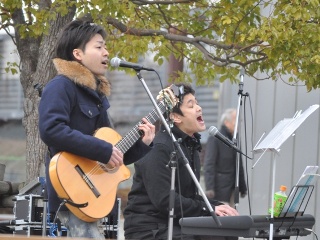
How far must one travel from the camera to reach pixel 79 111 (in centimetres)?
649

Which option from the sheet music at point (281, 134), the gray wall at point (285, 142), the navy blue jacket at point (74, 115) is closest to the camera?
the navy blue jacket at point (74, 115)

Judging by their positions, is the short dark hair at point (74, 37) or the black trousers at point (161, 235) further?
the black trousers at point (161, 235)

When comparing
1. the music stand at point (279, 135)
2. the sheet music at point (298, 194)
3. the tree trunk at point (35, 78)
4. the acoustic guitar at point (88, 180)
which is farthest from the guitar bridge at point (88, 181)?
the tree trunk at point (35, 78)

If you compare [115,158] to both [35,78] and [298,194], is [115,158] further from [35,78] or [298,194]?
[35,78]

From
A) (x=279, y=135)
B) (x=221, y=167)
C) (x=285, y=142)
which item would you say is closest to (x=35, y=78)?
(x=221, y=167)

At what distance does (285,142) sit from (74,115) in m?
5.18

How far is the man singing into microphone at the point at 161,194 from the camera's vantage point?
748 cm

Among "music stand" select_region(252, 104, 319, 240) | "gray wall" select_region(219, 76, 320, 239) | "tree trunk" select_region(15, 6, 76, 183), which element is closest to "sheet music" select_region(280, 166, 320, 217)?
"music stand" select_region(252, 104, 319, 240)

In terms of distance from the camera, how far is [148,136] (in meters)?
6.79

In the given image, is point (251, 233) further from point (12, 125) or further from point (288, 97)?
point (12, 125)

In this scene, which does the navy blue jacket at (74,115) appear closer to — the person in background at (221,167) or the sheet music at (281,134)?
the sheet music at (281,134)

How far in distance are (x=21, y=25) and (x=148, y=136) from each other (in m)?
3.29

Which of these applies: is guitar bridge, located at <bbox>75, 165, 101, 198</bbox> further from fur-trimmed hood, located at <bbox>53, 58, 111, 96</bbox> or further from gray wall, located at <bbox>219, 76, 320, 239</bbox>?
gray wall, located at <bbox>219, 76, 320, 239</bbox>

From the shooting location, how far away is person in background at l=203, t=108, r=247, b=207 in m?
11.5
